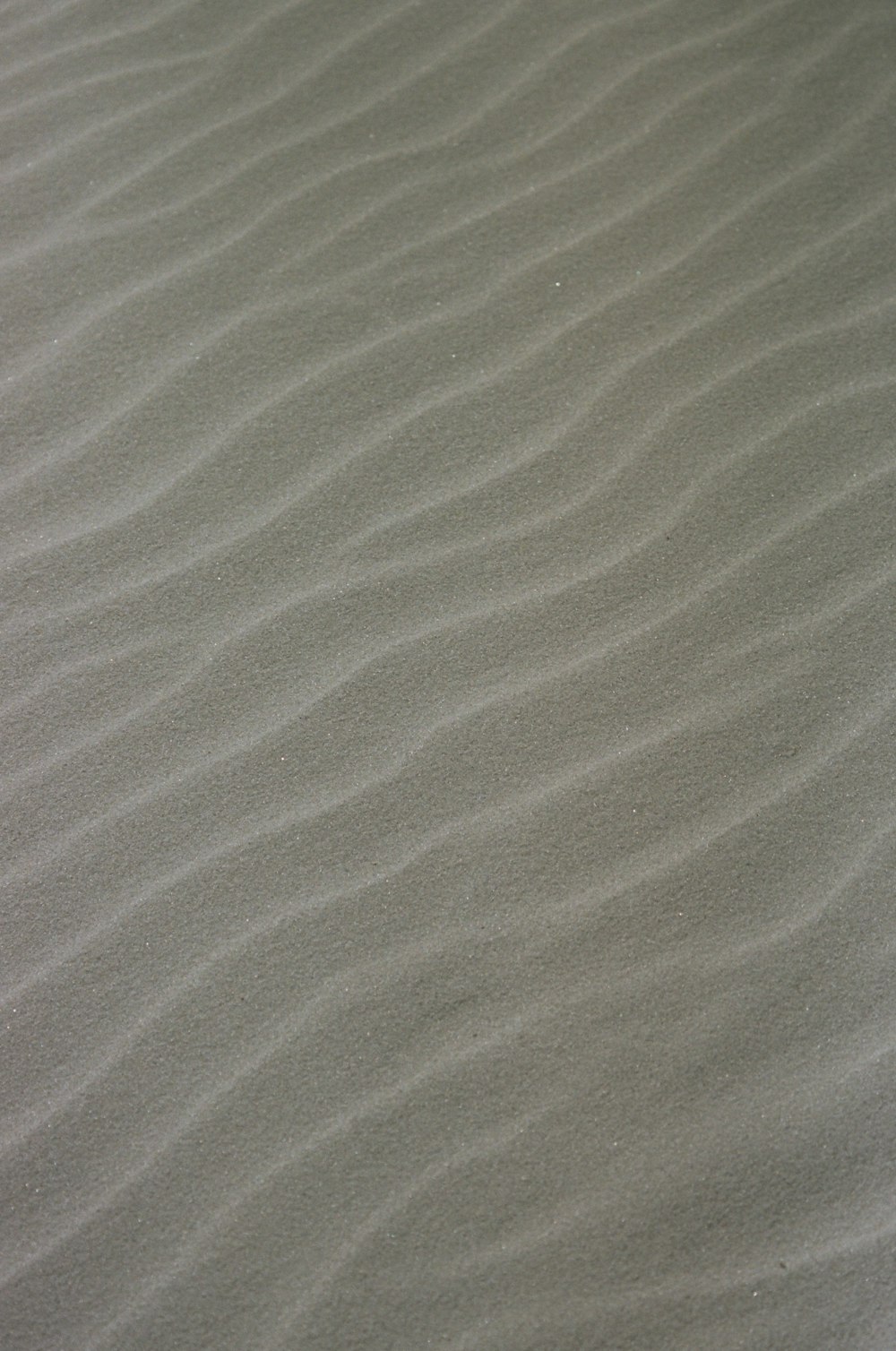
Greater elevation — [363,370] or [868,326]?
[363,370]

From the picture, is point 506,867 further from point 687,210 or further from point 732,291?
point 687,210

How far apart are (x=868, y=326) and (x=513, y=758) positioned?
37.4 inches

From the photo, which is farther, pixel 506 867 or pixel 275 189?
pixel 275 189

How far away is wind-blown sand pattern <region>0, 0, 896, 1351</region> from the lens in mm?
1588

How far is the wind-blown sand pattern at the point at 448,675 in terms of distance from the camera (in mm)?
1588

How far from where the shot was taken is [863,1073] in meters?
1.65

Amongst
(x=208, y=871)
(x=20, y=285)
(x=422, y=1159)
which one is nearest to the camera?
(x=422, y=1159)

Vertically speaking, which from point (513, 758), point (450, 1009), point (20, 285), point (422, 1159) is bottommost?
point (422, 1159)

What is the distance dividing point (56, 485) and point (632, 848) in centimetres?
103

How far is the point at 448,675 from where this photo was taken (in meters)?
1.85

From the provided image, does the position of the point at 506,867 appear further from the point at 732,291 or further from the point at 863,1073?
the point at 732,291

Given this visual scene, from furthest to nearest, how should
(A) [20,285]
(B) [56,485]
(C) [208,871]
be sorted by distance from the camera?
(A) [20,285]
(B) [56,485]
(C) [208,871]

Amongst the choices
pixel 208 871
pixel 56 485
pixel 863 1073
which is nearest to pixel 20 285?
pixel 56 485

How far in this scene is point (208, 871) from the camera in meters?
1.75
